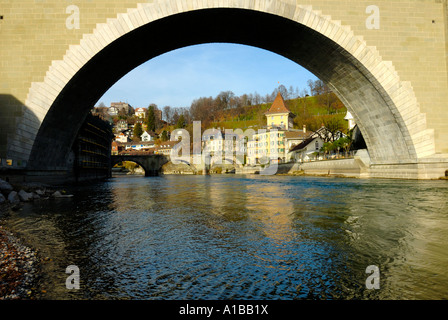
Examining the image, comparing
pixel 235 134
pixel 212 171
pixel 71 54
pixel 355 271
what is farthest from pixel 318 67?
pixel 235 134

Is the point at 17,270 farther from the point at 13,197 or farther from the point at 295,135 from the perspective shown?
the point at 295,135

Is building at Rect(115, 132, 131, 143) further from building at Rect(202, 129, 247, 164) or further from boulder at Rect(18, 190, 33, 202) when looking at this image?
boulder at Rect(18, 190, 33, 202)

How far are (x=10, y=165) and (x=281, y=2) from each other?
19.0 m

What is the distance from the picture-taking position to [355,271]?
4133 millimetres

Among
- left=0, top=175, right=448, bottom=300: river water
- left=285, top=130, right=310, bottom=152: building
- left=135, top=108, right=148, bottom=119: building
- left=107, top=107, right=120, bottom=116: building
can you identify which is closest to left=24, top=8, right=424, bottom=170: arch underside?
left=0, top=175, right=448, bottom=300: river water

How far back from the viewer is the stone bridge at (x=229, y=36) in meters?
17.7

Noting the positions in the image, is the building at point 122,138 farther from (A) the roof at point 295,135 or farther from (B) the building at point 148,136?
(A) the roof at point 295,135

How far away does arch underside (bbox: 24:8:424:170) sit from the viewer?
1936 centimetres

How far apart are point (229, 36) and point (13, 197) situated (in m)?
19.5

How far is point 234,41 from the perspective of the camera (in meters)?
26.2

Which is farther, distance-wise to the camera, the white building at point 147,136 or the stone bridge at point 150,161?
the white building at point 147,136

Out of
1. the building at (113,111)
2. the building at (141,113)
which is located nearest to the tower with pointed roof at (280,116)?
the building at (141,113)

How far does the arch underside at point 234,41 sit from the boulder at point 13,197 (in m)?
5.21
